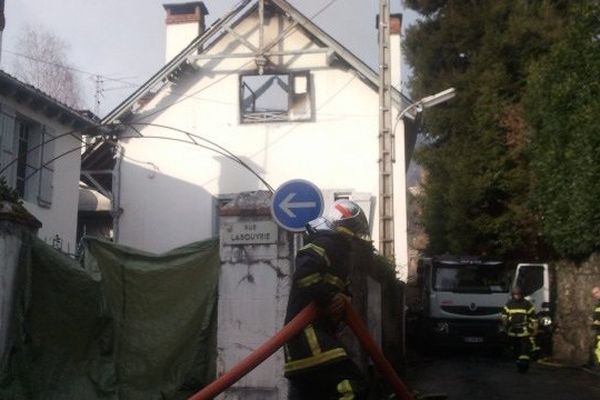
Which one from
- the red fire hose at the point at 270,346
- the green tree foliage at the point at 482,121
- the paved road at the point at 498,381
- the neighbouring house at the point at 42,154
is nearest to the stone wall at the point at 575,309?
the paved road at the point at 498,381

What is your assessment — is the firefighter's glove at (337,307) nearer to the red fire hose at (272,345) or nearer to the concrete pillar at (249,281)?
the red fire hose at (272,345)

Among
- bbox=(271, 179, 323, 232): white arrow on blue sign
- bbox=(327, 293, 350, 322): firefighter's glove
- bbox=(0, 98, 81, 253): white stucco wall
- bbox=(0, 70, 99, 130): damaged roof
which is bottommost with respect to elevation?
bbox=(327, 293, 350, 322): firefighter's glove

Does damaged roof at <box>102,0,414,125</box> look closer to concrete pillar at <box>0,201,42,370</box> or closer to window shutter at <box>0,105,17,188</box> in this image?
window shutter at <box>0,105,17,188</box>

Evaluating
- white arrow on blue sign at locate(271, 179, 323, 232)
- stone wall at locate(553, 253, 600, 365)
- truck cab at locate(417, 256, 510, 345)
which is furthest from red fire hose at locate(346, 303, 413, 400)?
truck cab at locate(417, 256, 510, 345)

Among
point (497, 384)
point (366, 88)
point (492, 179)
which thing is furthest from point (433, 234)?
point (497, 384)

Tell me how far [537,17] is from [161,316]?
16.0 metres

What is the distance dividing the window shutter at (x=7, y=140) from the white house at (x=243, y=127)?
13.6 feet

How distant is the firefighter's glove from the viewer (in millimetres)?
4836

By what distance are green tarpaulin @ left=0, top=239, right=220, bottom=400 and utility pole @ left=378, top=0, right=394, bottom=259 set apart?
16.7 feet

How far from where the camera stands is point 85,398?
331 inches

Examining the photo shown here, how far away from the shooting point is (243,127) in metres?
19.8

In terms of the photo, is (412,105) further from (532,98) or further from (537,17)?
(537,17)

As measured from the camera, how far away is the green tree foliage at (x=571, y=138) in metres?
13.8

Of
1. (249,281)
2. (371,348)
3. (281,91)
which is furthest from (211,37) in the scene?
(371,348)
